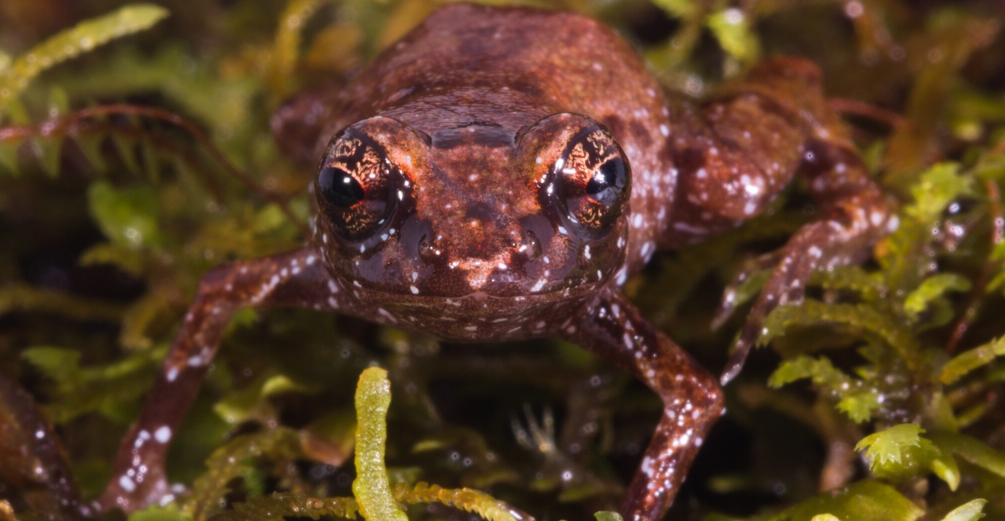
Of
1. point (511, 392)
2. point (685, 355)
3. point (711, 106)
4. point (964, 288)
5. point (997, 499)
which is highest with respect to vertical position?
point (711, 106)

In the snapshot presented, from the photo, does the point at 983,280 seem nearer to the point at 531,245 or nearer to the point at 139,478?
the point at 531,245

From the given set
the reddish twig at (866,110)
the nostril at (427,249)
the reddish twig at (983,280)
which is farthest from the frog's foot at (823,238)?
the nostril at (427,249)

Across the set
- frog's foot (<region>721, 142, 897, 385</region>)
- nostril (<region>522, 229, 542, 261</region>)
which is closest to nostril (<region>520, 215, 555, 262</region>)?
nostril (<region>522, 229, 542, 261</region>)

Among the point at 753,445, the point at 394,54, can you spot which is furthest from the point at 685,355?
the point at 394,54

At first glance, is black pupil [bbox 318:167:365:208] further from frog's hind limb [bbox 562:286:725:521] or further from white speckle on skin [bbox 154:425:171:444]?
white speckle on skin [bbox 154:425:171:444]

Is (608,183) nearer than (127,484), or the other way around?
(608,183)

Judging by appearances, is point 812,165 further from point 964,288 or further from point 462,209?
point 462,209

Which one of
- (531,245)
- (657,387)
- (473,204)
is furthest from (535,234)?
(657,387)

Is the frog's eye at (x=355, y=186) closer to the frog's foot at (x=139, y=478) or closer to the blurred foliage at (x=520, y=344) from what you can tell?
the blurred foliage at (x=520, y=344)
